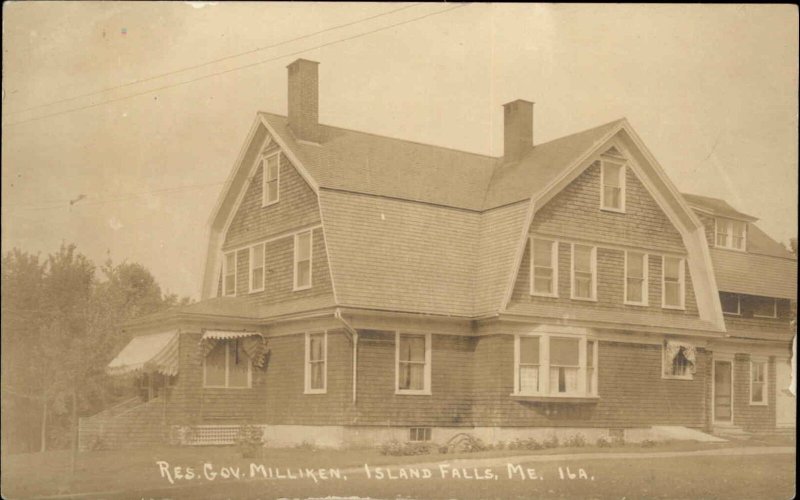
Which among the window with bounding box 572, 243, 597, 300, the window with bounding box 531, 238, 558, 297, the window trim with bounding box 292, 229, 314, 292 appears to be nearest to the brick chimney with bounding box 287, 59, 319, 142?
the window trim with bounding box 292, 229, 314, 292

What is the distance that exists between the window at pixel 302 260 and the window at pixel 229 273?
4.91 ft

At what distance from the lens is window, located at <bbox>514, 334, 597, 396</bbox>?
19547 mm

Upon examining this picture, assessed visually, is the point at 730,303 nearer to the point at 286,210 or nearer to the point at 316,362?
the point at 316,362

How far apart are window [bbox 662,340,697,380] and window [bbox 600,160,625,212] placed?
2977mm

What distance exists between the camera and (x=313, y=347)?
19578 millimetres

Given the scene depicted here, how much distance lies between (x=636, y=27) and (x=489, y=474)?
832 centimetres

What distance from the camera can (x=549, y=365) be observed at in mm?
19688

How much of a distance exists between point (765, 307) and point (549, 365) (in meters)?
4.38

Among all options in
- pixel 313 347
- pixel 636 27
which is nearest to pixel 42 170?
pixel 313 347

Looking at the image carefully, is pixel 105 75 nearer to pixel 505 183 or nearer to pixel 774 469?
pixel 505 183

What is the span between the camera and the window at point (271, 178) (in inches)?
770

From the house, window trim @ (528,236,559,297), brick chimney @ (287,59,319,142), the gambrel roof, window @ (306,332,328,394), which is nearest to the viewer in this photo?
brick chimney @ (287,59,319,142)

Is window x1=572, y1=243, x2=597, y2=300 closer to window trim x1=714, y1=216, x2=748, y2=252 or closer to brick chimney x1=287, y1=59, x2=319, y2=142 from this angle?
window trim x1=714, y1=216, x2=748, y2=252

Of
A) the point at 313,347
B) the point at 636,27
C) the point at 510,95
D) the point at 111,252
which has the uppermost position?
the point at 636,27
